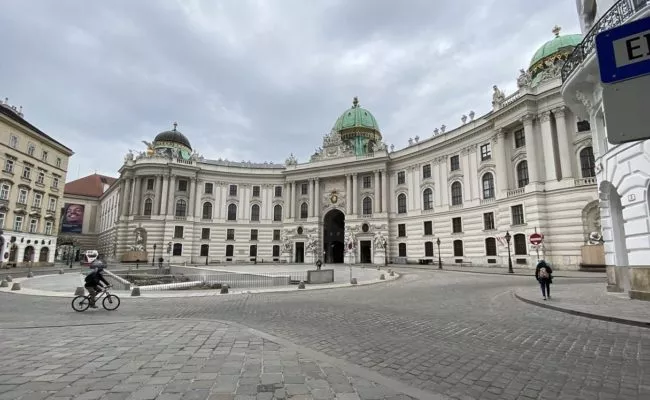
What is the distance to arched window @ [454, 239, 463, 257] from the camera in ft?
133

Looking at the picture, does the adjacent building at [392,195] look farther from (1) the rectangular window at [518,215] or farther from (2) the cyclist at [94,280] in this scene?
(2) the cyclist at [94,280]

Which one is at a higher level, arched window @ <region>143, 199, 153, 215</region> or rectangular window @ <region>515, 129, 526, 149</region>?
rectangular window @ <region>515, 129, 526, 149</region>

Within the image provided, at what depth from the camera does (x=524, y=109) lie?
32812mm

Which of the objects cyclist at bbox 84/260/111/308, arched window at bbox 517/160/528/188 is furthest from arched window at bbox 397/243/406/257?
cyclist at bbox 84/260/111/308

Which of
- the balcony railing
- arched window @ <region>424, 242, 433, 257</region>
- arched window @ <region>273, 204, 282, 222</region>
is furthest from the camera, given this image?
arched window @ <region>273, 204, 282, 222</region>

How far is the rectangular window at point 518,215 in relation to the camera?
32.9 meters

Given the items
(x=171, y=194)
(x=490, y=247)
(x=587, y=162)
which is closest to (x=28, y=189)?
(x=171, y=194)

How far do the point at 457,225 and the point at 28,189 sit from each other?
170 feet

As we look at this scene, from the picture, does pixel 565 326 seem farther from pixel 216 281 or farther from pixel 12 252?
pixel 12 252

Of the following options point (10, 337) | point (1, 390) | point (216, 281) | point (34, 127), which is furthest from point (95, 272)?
point (34, 127)

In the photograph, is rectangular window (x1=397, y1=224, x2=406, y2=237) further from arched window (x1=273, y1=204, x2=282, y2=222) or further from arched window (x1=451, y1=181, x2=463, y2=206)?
arched window (x1=273, y1=204, x2=282, y2=222)

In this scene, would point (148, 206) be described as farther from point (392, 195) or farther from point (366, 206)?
point (392, 195)

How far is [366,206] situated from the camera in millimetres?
53531

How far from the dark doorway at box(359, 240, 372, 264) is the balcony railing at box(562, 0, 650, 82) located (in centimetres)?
3976
